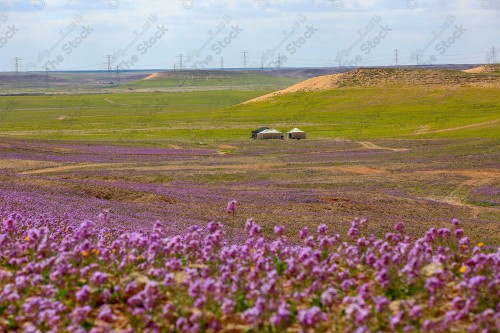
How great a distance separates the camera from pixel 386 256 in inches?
376

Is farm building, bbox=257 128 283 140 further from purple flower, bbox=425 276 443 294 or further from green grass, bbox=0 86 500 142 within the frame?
purple flower, bbox=425 276 443 294

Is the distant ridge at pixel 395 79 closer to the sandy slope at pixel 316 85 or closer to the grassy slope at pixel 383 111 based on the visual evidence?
the sandy slope at pixel 316 85

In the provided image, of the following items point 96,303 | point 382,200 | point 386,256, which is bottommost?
point 382,200

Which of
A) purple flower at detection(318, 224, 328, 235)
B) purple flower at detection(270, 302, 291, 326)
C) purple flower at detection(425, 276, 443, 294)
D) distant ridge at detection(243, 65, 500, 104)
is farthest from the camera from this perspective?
distant ridge at detection(243, 65, 500, 104)

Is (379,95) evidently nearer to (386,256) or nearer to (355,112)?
(355,112)

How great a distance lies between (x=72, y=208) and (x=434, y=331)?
59.1ft

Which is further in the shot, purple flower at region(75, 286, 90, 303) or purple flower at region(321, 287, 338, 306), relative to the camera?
purple flower at region(75, 286, 90, 303)

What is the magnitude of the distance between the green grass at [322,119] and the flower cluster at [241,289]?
74.6 meters

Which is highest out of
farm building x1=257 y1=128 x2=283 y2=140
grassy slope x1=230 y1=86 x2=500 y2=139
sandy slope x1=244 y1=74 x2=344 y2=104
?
sandy slope x1=244 y1=74 x2=344 y2=104

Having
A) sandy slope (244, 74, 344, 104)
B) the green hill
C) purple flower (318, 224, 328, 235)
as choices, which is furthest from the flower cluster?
sandy slope (244, 74, 344, 104)

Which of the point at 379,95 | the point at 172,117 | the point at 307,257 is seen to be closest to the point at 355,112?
the point at 379,95

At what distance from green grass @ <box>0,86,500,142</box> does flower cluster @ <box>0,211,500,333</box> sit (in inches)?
2937

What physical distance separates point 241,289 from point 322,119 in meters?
110

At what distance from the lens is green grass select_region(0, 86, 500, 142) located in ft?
313
